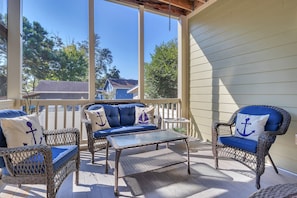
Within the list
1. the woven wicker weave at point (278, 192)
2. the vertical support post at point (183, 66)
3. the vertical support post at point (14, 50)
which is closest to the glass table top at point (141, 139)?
the woven wicker weave at point (278, 192)

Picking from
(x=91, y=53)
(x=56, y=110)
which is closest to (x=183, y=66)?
(x=91, y=53)

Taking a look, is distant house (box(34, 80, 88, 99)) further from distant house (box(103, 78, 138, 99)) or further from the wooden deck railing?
distant house (box(103, 78, 138, 99))

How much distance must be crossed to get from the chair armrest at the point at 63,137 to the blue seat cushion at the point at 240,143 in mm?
1889

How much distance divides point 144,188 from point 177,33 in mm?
3654

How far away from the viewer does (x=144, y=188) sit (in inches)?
81.2

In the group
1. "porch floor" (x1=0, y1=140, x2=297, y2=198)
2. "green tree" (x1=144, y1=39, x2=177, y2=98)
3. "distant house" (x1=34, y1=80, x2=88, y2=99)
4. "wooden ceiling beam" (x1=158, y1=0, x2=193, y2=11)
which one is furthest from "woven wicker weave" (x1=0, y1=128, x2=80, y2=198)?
"wooden ceiling beam" (x1=158, y1=0, x2=193, y2=11)

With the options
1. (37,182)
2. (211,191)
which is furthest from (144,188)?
(37,182)

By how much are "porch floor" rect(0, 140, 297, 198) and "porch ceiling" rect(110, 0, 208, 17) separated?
3268 mm

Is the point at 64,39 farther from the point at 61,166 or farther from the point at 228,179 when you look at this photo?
the point at 228,179

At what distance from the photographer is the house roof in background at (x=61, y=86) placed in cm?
318

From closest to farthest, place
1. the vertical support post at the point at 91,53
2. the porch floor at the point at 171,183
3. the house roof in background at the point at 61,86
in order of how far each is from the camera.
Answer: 1. the porch floor at the point at 171,183
2. the house roof in background at the point at 61,86
3. the vertical support post at the point at 91,53

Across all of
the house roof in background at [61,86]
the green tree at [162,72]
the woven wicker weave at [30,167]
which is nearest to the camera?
the woven wicker weave at [30,167]

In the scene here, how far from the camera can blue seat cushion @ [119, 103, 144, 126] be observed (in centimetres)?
335

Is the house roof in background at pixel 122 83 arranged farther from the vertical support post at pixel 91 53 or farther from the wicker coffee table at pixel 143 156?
the wicker coffee table at pixel 143 156
